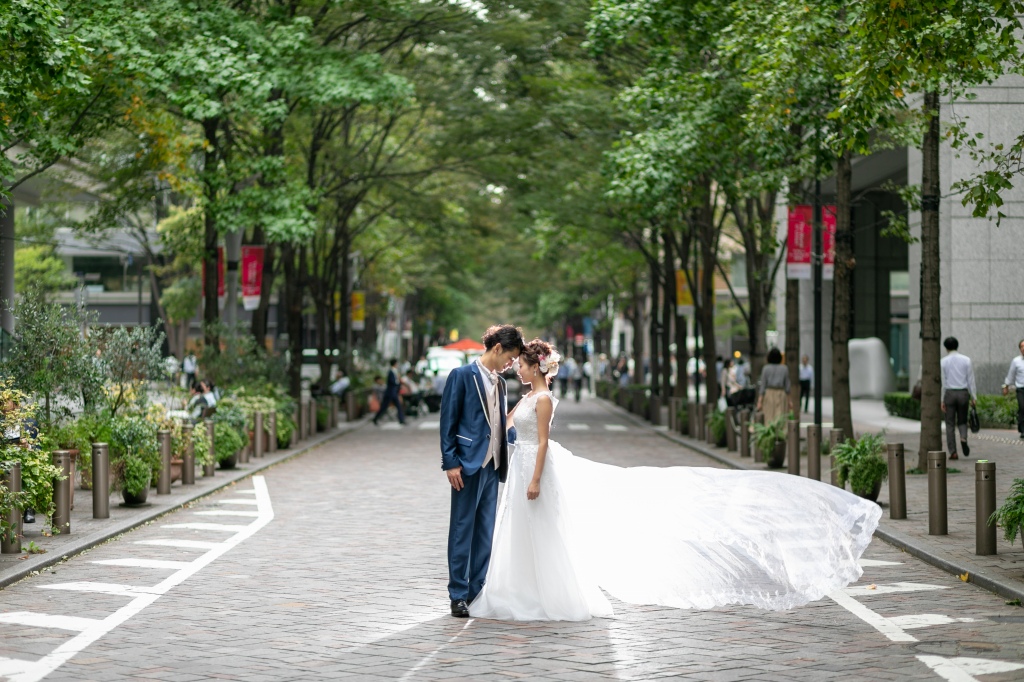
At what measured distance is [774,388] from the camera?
2455 cm

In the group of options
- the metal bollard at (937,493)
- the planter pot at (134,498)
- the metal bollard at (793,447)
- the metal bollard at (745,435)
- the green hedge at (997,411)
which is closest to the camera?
the metal bollard at (937,493)

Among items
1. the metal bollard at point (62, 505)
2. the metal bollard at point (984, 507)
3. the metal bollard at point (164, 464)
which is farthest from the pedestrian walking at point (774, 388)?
the metal bollard at point (62, 505)

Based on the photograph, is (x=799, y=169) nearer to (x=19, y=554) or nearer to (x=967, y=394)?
(x=967, y=394)

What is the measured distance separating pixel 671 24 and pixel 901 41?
31.8ft

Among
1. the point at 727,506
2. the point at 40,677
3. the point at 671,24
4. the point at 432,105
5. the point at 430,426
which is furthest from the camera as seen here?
the point at 430,426

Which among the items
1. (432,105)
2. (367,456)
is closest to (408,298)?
(432,105)

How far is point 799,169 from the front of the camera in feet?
73.5

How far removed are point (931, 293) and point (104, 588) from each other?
37.9 ft

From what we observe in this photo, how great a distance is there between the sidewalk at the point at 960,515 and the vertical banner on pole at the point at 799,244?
11.1 feet

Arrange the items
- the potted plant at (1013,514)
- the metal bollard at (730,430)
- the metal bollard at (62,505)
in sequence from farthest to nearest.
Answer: the metal bollard at (730,430)
the metal bollard at (62,505)
the potted plant at (1013,514)

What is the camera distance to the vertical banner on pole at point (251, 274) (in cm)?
2898

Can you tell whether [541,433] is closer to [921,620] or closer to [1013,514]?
[921,620]

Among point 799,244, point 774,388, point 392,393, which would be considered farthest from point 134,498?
point 392,393

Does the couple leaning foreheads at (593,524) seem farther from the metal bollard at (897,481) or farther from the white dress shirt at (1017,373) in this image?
the white dress shirt at (1017,373)
